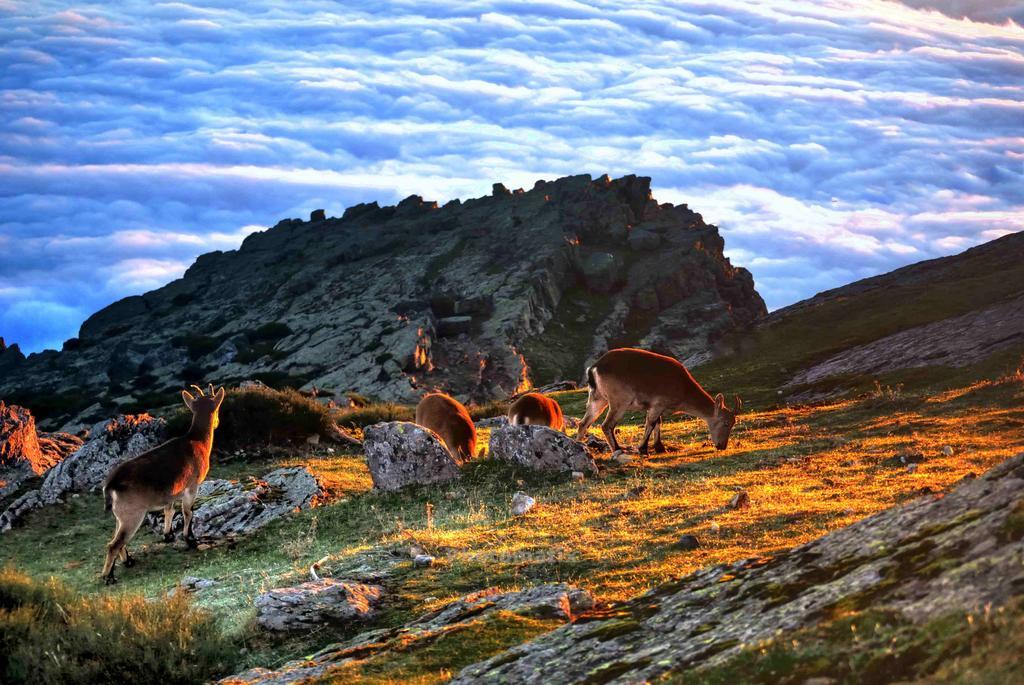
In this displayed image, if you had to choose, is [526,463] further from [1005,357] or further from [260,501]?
[1005,357]

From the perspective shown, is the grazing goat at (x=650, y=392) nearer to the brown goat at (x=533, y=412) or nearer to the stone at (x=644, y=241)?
the brown goat at (x=533, y=412)

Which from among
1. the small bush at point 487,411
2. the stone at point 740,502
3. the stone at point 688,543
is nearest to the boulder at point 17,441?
the small bush at point 487,411

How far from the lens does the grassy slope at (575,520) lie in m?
13.0

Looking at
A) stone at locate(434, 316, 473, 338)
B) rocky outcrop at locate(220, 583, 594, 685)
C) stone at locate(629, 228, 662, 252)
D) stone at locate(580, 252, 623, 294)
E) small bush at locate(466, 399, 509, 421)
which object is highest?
stone at locate(629, 228, 662, 252)

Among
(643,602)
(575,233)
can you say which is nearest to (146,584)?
(643,602)

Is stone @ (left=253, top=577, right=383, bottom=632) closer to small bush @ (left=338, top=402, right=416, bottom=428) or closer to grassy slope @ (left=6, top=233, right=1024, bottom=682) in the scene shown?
grassy slope @ (left=6, top=233, right=1024, bottom=682)

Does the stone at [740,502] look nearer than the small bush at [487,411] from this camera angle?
Yes

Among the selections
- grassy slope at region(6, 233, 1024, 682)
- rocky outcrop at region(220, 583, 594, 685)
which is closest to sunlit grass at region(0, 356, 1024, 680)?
grassy slope at region(6, 233, 1024, 682)

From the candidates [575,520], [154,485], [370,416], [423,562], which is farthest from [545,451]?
[370,416]

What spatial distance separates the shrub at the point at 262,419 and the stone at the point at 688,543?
65.1 feet

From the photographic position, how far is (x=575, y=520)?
17.4 meters

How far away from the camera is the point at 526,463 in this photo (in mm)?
22484

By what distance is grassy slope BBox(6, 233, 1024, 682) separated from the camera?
13023mm

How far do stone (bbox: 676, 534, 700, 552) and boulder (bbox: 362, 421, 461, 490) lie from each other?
8775 mm
